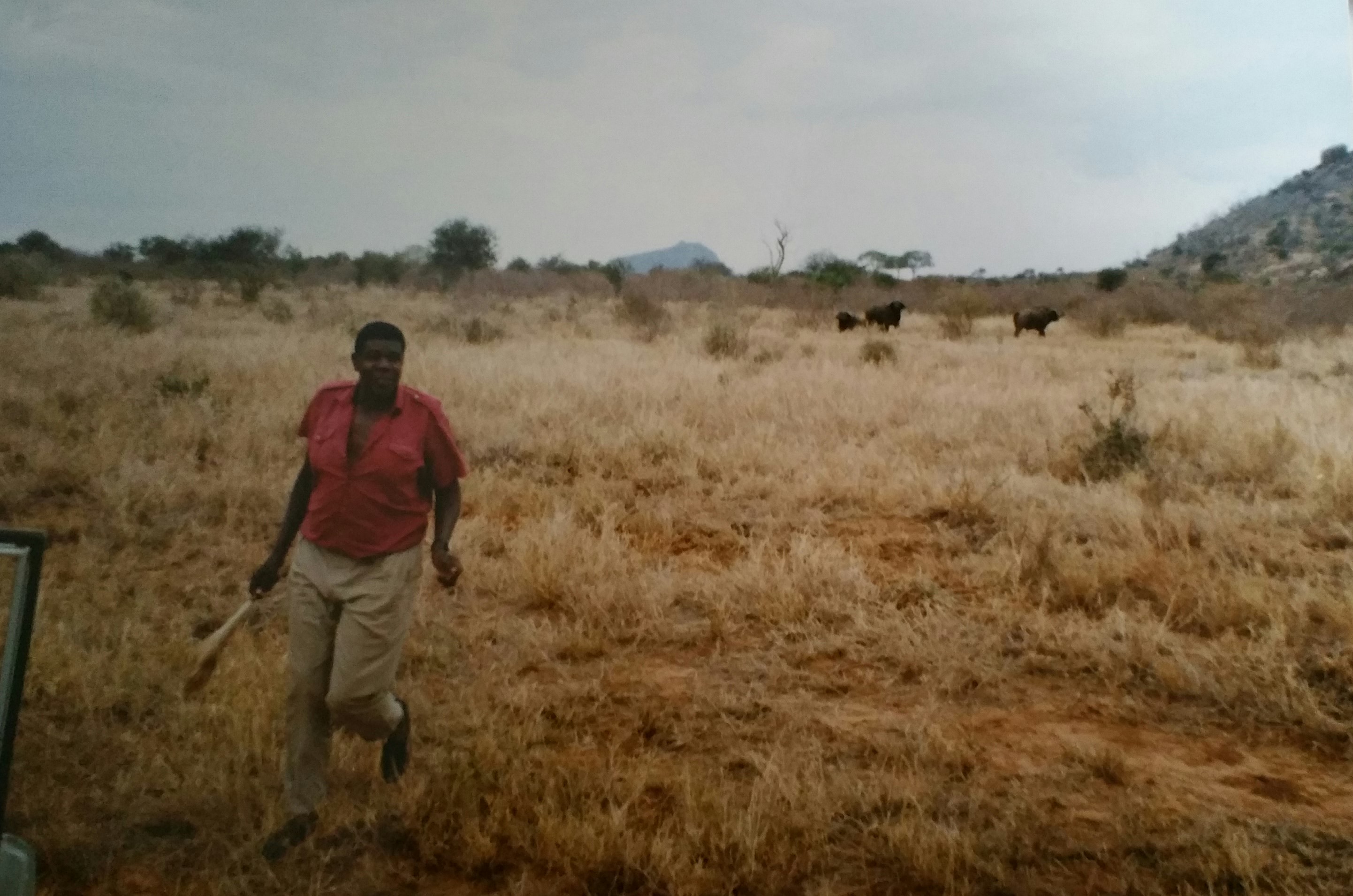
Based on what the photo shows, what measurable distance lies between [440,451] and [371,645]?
65cm

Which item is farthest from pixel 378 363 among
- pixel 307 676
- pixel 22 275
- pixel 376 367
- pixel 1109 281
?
pixel 1109 281

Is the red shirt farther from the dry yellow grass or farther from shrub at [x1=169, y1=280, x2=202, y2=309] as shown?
shrub at [x1=169, y1=280, x2=202, y2=309]

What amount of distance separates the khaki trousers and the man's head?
0.53 meters

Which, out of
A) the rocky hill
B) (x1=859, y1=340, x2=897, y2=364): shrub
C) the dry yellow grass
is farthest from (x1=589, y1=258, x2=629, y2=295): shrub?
the rocky hill

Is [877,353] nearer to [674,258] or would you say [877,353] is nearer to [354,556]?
[674,258]

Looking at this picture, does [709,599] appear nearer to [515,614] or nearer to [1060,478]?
[515,614]

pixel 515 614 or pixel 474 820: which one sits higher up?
pixel 515 614

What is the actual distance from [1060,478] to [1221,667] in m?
2.19

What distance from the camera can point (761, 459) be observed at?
18.3 ft

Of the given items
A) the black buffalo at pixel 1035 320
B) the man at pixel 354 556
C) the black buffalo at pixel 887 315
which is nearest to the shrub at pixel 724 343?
the black buffalo at pixel 1035 320

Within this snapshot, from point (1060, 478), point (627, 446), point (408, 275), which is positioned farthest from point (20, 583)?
point (1060, 478)

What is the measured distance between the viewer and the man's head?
9.28ft

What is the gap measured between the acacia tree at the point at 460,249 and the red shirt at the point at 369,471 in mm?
1871

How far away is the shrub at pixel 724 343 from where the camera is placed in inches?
358
